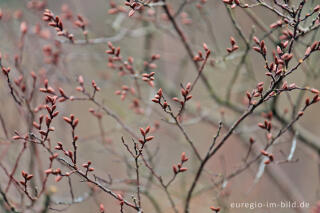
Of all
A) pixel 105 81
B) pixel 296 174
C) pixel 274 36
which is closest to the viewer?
pixel 274 36

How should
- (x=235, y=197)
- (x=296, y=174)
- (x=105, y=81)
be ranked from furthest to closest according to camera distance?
(x=296, y=174) < (x=235, y=197) < (x=105, y=81)

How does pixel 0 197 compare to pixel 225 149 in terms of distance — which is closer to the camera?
pixel 0 197

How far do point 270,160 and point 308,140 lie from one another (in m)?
1.73

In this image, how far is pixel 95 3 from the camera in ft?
31.0

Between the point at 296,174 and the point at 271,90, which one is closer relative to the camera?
the point at 271,90

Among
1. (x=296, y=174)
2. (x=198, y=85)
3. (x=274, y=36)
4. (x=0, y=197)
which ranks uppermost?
(x=198, y=85)

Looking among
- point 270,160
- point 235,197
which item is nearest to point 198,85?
point 235,197

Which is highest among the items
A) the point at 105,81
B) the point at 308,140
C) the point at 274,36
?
the point at 105,81

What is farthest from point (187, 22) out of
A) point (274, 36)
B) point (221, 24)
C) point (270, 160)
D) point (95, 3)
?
point (95, 3)

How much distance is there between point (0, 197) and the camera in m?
2.87

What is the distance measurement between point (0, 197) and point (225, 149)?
5.84 meters

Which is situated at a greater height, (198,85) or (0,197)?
(198,85)

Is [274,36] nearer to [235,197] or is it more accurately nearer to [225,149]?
[235,197]

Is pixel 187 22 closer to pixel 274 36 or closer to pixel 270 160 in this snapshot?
pixel 274 36
